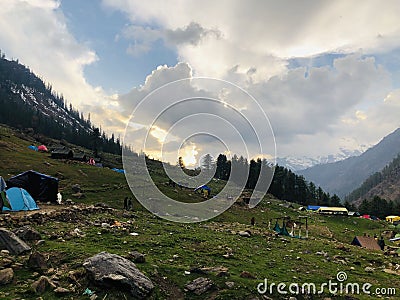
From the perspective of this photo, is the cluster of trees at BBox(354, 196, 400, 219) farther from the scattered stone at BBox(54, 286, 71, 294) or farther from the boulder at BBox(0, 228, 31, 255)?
the scattered stone at BBox(54, 286, 71, 294)

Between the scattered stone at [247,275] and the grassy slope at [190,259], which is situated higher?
the scattered stone at [247,275]

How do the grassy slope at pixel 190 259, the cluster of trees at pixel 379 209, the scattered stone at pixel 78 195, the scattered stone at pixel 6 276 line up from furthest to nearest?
the cluster of trees at pixel 379 209, the scattered stone at pixel 78 195, the grassy slope at pixel 190 259, the scattered stone at pixel 6 276

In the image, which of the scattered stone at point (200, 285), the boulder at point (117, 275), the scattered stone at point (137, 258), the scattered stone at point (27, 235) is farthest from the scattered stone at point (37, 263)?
the scattered stone at point (200, 285)

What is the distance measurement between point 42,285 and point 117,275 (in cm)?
228

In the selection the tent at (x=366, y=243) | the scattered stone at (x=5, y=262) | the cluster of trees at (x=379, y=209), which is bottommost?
the tent at (x=366, y=243)

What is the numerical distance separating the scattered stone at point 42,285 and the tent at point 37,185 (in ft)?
90.9

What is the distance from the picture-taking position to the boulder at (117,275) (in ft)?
32.7

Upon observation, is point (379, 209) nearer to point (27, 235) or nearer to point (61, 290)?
point (27, 235)

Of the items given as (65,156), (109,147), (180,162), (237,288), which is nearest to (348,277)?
(237,288)

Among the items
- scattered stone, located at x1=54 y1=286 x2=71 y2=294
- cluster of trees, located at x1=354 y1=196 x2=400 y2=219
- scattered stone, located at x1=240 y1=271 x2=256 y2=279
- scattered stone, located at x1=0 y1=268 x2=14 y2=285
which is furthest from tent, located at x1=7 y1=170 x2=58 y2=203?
cluster of trees, located at x1=354 y1=196 x2=400 y2=219

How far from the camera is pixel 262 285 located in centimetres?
1199

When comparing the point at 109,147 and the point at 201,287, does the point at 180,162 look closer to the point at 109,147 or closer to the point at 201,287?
the point at 201,287

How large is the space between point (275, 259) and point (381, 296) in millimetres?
5921

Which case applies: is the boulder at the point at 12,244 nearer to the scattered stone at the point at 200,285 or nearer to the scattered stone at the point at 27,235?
the scattered stone at the point at 27,235
